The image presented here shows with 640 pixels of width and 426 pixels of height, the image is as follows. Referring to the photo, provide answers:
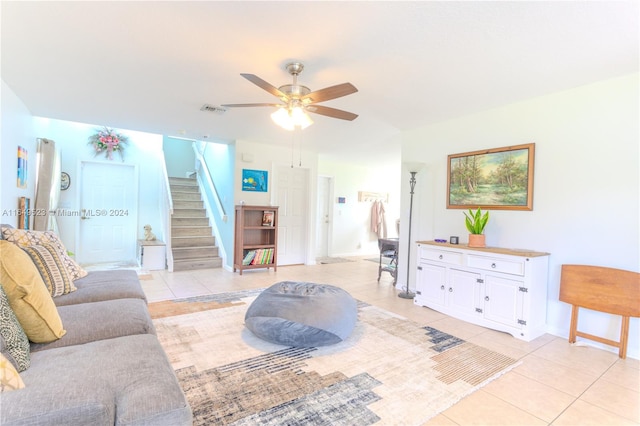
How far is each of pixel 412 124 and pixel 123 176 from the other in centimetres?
567

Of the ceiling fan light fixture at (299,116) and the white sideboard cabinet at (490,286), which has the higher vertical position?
the ceiling fan light fixture at (299,116)

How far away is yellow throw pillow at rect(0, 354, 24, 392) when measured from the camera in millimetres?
1036

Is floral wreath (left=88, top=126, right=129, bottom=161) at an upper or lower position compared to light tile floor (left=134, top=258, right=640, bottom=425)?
upper

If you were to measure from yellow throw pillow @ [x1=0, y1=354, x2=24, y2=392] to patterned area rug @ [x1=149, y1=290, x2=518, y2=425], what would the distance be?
85 cm

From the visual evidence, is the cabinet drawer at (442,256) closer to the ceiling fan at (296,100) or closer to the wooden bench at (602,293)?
the wooden bench at (602,293)

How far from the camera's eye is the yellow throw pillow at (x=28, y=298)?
1431 mm

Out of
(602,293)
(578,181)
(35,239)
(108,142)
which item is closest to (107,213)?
(108,142)

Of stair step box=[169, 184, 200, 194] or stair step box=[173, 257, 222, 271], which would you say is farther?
stair step box=[169, 184, 200, 194]

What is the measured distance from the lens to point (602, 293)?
8.50ft

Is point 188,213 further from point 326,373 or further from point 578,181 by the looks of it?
point 578,181

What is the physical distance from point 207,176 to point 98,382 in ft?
19.7

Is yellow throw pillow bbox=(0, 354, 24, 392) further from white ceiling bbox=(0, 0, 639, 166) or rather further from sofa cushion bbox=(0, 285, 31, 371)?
white ceiling bbox=(0, 0, 639, 166)

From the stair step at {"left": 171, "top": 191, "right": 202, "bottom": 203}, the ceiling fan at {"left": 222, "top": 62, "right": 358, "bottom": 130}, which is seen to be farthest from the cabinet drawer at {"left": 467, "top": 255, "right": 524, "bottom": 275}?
the stair step at {"left": 171, "top": 191, "right": 202, "bottom": 203}

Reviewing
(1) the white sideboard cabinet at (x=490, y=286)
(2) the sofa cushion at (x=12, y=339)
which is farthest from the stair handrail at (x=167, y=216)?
(1) the white sideboard cabinet at (x=490, y=286)
